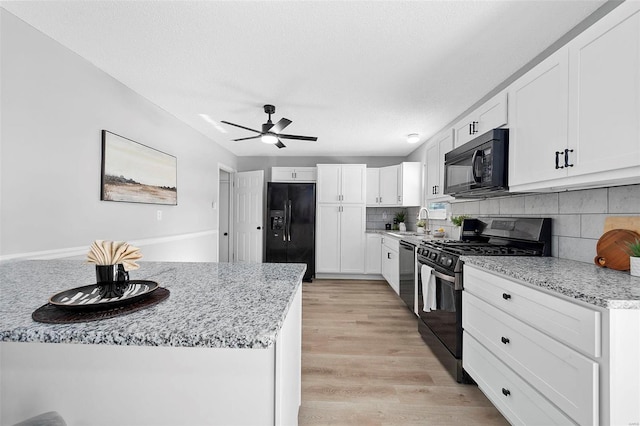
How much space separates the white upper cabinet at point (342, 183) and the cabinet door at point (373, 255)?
0.68 m

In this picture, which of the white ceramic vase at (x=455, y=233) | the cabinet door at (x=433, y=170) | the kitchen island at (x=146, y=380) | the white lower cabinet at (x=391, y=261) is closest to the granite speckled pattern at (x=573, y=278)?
the kitchen island at (x=146, y=380)

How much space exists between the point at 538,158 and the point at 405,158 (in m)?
3.97

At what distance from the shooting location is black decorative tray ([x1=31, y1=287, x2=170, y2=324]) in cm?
71

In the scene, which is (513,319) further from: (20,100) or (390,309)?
(20,100)

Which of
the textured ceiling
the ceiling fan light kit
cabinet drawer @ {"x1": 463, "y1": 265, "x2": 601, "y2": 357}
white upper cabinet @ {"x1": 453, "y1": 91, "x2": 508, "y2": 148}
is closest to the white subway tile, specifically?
white upper cabinet @ {"x1": 453, "y1": 91, "x2": 508, "y2": 148}

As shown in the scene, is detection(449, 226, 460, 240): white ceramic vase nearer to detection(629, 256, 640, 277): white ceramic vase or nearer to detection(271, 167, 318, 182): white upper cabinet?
detection(629, 256, 640, 277): white ceramic vase

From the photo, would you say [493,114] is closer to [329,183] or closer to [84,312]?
[84,312]

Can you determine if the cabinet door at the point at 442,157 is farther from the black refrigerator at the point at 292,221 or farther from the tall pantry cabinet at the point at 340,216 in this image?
the black refrigerator at the point at 292,221

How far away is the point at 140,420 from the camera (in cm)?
80

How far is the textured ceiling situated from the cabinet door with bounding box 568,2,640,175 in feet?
1.53

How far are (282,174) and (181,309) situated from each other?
476 centimetres

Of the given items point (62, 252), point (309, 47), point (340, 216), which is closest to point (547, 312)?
point (309, 47)

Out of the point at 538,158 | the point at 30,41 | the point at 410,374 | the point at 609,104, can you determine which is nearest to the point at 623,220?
the point at 538,158

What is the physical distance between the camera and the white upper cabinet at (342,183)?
5.10 metres
